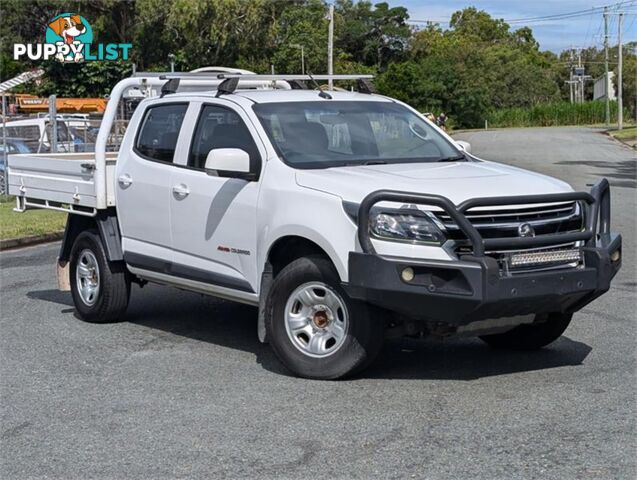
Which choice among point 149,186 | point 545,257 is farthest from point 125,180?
point 545,257

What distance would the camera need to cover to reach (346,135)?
824 centimetres

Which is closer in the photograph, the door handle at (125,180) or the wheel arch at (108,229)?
the door handle at (125,180)

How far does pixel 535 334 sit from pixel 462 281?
5.81ft

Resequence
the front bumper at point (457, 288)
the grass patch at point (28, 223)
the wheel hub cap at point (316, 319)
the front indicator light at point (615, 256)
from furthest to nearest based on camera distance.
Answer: the grass patch at point (28, 223)
the front indicator light at point (615, 256)
the wheel hub cap at point (316, 319)
the front bumper at point (457, 288)

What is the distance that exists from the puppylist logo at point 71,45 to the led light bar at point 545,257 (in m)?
55.0

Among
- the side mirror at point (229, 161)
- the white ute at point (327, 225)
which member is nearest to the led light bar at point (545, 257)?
the white ute at point (327, 225)

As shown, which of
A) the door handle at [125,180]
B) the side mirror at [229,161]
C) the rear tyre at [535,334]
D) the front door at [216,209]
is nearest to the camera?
the side mirror at [229,161]

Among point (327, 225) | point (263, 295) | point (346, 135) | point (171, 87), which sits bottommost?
point (263, 295)

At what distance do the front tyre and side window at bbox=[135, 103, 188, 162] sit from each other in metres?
1.94

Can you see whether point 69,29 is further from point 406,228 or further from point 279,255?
point 406,228

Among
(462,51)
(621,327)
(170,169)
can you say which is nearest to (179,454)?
(170,169)

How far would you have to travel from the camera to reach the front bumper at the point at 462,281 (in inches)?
257

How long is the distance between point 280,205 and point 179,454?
2.25 m

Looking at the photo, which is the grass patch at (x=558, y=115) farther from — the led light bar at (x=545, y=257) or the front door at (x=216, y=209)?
the led light bar at (x=545, y=257)
